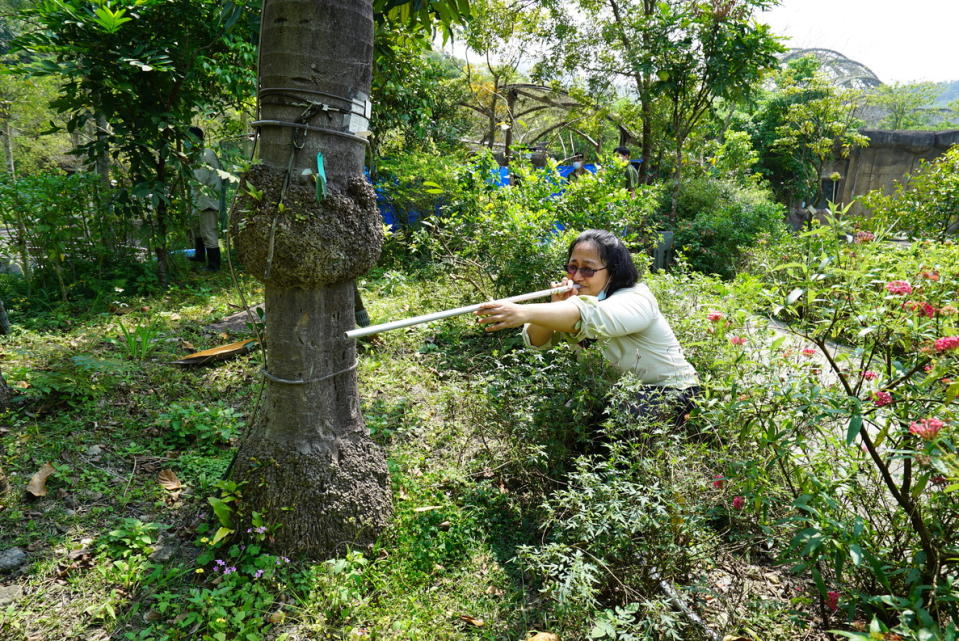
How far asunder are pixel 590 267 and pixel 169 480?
218 centimetres

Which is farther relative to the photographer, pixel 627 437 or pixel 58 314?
pixel 58 314

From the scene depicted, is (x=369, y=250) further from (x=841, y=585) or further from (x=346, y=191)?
(x=841, y=585)

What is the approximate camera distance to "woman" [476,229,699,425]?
2.17 metres

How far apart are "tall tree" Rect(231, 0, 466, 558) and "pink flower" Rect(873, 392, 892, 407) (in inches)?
63.4

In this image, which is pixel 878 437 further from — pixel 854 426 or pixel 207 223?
pixel 207 223

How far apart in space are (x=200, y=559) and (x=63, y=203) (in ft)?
14.2

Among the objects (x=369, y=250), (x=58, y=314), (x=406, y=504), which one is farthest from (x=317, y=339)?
(x=58, y=314)

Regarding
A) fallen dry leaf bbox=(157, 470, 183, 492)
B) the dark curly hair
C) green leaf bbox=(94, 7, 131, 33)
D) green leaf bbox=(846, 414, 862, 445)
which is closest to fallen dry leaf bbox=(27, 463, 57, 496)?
fallen dry leaf bbox=(157, 470, 183, 492)

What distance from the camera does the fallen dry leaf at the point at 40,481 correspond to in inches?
84.7

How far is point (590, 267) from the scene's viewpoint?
2590 millimetres

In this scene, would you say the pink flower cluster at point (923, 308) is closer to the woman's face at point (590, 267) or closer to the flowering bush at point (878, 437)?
the flowering bush at point (878, 437)

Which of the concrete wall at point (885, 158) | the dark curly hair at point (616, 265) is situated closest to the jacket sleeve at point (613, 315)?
the dark curly hair at point (616, 265)

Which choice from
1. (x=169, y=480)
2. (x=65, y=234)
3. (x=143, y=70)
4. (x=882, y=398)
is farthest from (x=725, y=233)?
(x=65, y=234)

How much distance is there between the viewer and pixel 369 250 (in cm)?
193
